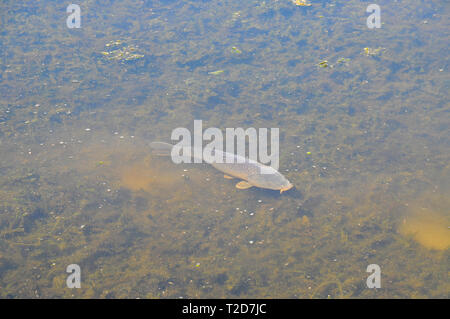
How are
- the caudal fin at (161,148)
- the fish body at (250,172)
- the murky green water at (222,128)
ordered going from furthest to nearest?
the caudal fin at (161,148), the fish body at (250,172), the murky green water at (222,128)

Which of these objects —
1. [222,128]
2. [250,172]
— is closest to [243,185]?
[250,172]

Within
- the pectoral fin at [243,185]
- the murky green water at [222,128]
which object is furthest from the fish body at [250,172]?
the murky green water at [222,128]

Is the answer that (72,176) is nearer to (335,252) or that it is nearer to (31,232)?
(31,232)

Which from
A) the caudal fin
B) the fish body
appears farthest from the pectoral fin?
the caudal fin

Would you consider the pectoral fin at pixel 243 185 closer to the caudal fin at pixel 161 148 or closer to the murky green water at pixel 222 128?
the murky green water at pixel 222 128
